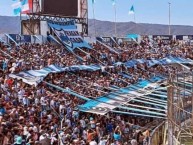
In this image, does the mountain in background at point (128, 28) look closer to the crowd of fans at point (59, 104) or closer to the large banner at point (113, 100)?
the crowd of fans at point (59, 104)

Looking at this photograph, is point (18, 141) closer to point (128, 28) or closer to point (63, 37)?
point (63, 37)

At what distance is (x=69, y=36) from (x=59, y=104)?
709 inches

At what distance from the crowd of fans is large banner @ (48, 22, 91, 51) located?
0.87 m

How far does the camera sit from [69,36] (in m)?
39.9

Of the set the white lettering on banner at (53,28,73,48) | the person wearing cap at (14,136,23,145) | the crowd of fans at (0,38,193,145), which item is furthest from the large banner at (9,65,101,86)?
the person wearing cap at (14,136,23,145)

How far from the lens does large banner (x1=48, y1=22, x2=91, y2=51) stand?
127ft

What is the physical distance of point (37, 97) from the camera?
21.9m

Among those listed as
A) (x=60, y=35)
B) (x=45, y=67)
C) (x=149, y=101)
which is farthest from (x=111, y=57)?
(x=149, y=101)

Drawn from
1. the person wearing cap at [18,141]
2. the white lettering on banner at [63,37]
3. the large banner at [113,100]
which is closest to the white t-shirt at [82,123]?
the large banner at [113,100]

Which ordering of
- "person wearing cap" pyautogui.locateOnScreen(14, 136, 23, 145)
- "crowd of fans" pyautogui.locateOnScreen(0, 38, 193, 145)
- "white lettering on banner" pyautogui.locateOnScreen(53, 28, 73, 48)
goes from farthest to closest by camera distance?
"white lettering on banner" pyautogui.locateOnScreen(53, 28, 73, 48)
"crowd of fans" pyautogui.locateOnScreen(0, 38, 193, 145)
"person wearing cap" pyautogui.locateOnScreen(14, 136, 23, 145)

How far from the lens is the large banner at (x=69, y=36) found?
38562mm

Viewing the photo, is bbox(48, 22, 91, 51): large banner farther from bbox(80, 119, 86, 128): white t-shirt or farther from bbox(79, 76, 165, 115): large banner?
bbox(80, 119, 86, 128): white t-shirt

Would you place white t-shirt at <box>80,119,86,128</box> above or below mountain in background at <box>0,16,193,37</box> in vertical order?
below

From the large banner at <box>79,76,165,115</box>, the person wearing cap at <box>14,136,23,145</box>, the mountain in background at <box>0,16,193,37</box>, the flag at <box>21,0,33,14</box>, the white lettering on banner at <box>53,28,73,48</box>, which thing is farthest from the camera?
the mountain in background at <box>0,16,193,37</box>
